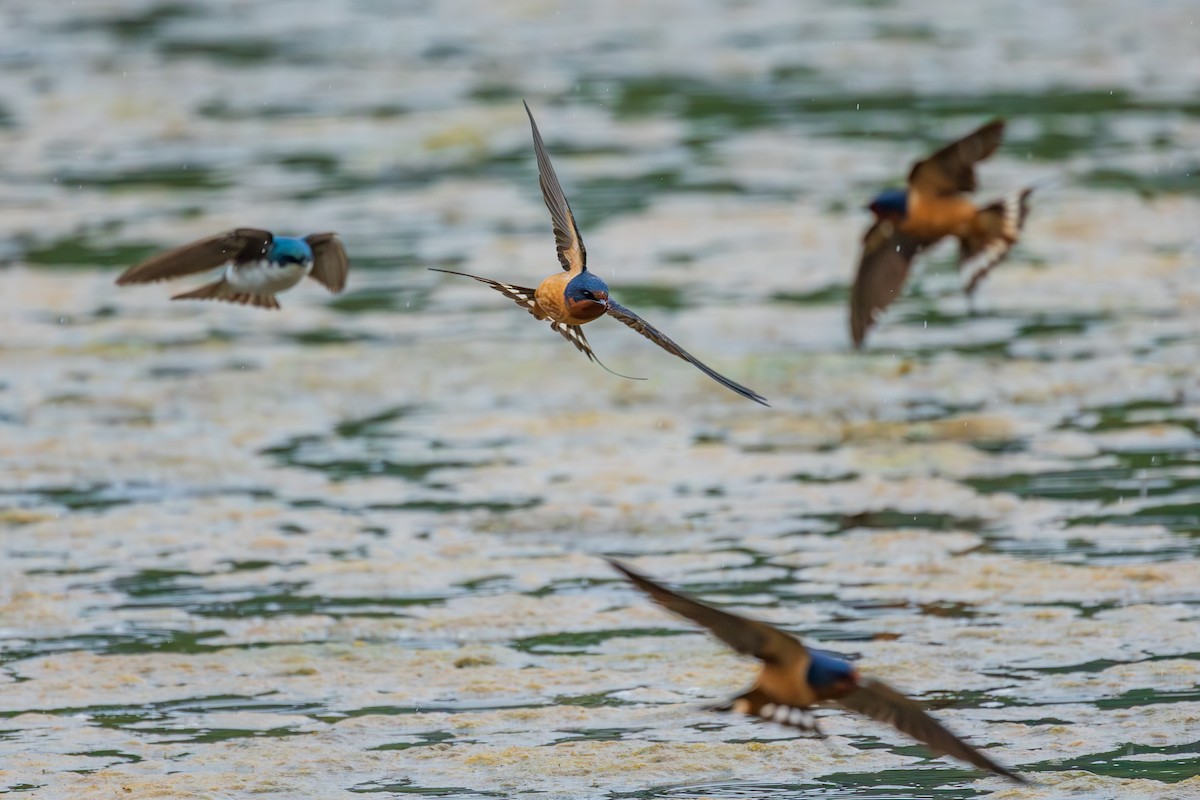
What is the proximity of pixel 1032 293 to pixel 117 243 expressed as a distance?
14.2ft

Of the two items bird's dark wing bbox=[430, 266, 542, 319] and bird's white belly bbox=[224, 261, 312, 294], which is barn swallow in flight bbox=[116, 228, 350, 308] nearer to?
bird's white belly bbox=[224, 261, 312, 294]

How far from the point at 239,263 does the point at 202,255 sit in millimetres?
125

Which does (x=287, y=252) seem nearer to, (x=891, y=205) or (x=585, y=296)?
(x=585, y=296)

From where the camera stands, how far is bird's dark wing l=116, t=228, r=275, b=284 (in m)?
5.94

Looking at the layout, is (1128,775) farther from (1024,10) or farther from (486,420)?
(1024,10)

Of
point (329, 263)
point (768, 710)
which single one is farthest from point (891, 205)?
point (768, 710)

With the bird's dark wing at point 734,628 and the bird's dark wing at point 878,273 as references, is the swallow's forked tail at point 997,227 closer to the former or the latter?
the bird's dark wing at point 878,273

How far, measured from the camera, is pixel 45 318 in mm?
9898

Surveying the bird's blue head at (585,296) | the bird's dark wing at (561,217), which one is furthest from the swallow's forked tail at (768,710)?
the bird's dark wing at (561,217)

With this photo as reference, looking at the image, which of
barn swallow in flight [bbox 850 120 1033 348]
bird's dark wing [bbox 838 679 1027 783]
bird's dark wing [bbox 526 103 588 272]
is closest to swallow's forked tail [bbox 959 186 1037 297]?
barn swallow in flight [bbox 850 120 1033 348]

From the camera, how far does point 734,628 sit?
3.99 metres

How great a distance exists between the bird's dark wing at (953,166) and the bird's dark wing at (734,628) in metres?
2.78

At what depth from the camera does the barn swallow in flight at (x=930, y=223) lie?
6.85 m

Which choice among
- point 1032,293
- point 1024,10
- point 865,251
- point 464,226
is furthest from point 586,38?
point 865,251
